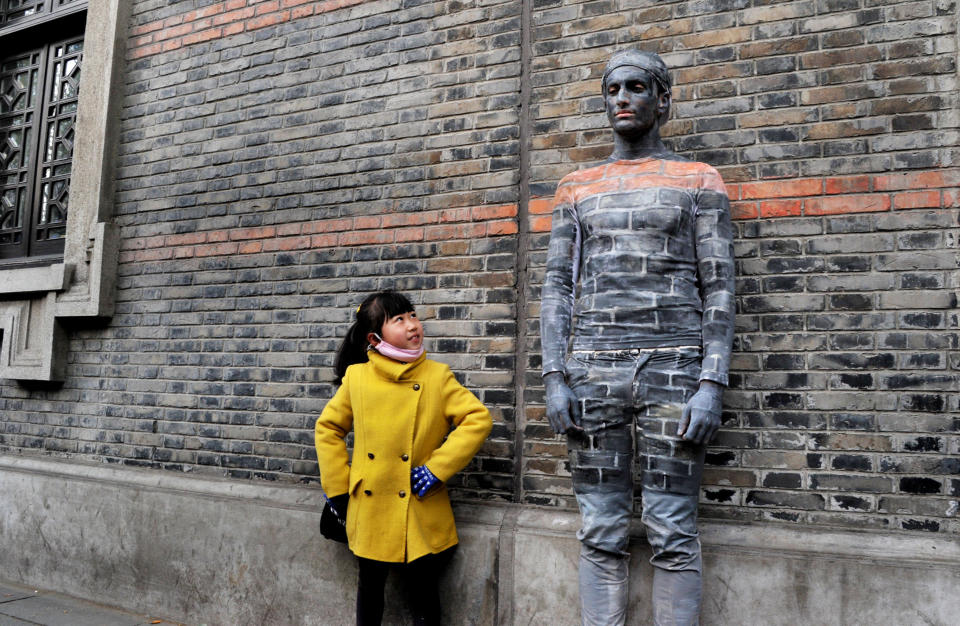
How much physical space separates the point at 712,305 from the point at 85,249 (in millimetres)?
4220

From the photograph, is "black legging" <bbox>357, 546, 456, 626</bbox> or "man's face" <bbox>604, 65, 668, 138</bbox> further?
"black legging" <bbox>357, 546, 456, 626</bbox>

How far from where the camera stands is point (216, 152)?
4590 mm

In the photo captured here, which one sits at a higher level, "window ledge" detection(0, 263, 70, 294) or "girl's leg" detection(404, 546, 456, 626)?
"window ledge" detection(0, 263, 70, 294)

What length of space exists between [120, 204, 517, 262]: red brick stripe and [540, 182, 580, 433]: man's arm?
0.68 m

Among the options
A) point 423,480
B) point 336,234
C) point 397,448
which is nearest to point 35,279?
point 336,234

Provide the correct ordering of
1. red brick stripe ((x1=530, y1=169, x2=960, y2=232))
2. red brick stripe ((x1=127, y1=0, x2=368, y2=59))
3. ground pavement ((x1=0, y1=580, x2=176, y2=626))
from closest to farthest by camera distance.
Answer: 1. red brick stripe ((x1=530, y1=169, x2=960, y2=232))
2. ground pavement ((x1=0, y1=580, x2=176, y2=626))
3. red brick stripe ((x1=127, y1=0, x2=368, y2=59))

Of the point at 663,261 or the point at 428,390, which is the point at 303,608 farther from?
the point at 663,261

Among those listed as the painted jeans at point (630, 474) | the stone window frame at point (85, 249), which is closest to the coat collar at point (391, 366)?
the painted jeans at point (630, 474)

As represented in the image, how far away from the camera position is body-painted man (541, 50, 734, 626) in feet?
8.27

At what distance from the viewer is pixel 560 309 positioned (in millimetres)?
2818

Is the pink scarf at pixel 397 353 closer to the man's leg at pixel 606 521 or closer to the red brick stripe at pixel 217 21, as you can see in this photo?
the man's leg at pixel 606 521

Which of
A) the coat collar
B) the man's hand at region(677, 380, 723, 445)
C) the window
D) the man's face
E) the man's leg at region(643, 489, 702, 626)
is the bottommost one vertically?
the man's leg at region(643, 489, 702, 626)

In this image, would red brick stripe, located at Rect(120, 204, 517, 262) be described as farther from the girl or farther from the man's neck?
the man's neck

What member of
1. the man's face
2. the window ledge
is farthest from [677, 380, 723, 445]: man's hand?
the window ledge
